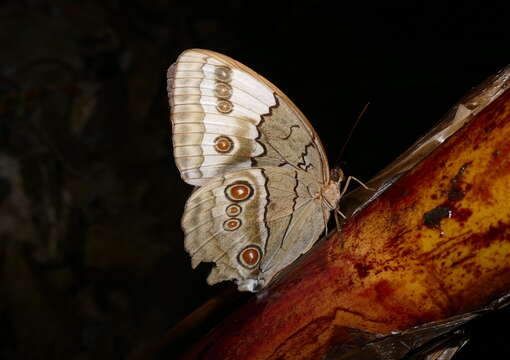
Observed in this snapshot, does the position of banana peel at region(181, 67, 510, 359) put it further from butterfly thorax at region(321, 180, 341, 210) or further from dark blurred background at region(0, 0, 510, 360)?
dark blurred background at region(0, 0, 510, 360)

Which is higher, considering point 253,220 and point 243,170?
point 243,170

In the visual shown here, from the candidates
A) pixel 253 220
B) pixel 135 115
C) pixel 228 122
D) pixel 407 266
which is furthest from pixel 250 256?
pixel 135 115

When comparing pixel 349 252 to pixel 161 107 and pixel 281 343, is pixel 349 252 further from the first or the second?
pixel 161 107

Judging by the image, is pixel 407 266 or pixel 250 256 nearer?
pixel 407 266

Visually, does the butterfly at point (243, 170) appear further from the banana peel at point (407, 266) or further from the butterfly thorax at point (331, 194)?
the banana peel at point (407, 266)

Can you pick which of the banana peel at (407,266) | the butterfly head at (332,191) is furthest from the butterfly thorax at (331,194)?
the banana peel at (407,266)

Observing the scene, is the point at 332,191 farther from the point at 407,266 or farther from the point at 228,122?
the point at 407,266

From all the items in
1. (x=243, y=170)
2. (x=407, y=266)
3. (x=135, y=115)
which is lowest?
(x=407, y=266)
